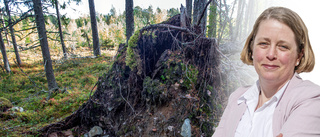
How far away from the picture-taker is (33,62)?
14.7 metres

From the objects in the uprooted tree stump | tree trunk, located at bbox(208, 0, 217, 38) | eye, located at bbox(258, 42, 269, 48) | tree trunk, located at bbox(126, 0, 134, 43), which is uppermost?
tree trunk, located at bbox(126, 0, 134, 43)

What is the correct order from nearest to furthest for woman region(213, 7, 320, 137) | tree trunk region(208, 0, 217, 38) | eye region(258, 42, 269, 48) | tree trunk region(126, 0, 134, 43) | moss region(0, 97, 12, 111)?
woman region(213, 7, 320, 137) → eye region(258, 42, 269, 48) → tree trunk region(208, 0, 217, 38) → moss region(0, 97, 12, 111) → tree trunk region(126, 0, 134, 43)

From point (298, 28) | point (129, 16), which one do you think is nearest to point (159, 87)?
point (298, 28)

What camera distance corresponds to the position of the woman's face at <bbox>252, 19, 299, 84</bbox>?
2.69 feet

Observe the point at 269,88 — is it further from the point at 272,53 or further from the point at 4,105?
the point at 4,105

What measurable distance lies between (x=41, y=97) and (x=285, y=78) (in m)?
9.09

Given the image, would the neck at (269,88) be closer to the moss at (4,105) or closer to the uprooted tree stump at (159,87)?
the uprooted tree stump at (159,87)

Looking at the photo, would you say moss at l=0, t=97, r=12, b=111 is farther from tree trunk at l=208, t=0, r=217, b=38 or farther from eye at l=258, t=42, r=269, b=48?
eye at l=258, t=42, r=269, b=48

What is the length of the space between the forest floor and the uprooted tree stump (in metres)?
0.71

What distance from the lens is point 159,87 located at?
3104 millimetres

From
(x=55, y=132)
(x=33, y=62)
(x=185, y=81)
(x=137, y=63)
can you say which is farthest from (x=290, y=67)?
(x=33, y=62)

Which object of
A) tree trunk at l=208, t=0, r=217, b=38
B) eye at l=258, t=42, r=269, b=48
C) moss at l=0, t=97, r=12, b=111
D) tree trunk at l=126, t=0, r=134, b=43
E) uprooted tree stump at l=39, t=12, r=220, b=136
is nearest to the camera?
eye at l=258, t=42, r=269, b=48

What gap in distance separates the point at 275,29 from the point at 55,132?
4.66m

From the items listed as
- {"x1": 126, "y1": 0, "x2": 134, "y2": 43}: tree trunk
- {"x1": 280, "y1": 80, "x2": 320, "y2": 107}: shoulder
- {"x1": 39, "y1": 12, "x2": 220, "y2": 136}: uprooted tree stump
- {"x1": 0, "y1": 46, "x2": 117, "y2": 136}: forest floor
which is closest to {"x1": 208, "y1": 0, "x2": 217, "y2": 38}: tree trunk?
{"x1": 39, "y1": 12, "x2": 220, "y2": 136}: uprooted tree stump
